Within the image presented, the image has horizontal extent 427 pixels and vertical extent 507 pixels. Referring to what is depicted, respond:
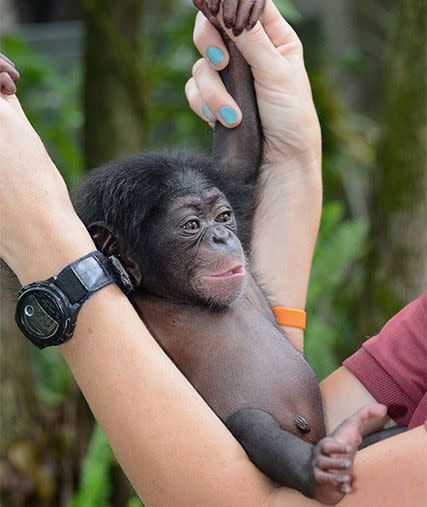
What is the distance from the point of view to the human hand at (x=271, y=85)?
2.13m

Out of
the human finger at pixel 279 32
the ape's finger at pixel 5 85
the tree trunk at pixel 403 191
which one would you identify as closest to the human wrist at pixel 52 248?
the ape's finger at pixel 5 85

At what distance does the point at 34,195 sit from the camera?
5.53 ft

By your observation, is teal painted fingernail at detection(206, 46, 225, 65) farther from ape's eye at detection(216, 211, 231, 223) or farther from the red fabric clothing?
the red fabric clothing

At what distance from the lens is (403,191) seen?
4.74 metres

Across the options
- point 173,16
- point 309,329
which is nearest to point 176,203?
A: point 309,329

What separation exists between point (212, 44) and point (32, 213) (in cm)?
67

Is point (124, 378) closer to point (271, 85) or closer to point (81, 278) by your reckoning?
point (81, 278)

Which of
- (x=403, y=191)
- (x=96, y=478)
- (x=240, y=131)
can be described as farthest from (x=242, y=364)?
(x=403, y=191)

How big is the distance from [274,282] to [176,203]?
0.26 m

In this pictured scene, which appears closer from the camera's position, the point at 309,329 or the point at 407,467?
the point at 407,467

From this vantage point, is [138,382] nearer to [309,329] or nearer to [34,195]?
[34,195]

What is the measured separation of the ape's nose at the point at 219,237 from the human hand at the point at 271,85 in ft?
0.77

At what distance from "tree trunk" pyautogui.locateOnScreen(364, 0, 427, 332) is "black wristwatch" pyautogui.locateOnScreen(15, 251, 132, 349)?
3.15 meters

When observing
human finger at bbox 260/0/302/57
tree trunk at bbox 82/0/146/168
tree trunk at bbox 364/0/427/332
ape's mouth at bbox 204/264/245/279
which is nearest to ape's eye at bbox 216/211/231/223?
ape's mouth at bbox 204/264/245/279
